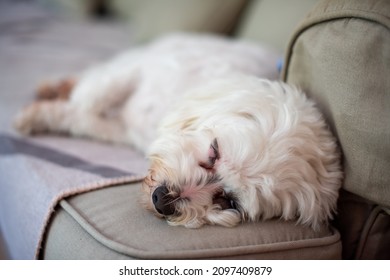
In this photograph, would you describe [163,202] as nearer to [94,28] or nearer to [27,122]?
[27,122]

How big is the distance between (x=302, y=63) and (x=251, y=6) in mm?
1280

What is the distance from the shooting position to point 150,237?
1133mm

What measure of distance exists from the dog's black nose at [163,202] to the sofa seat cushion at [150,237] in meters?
0.04

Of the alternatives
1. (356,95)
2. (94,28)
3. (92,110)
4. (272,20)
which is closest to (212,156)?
(356,95)

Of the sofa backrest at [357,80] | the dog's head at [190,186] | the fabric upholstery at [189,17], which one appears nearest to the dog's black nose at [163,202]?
the dog's head at [190,186]

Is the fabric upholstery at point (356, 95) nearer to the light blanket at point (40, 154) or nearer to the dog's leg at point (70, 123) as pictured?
the light blanket at point (40, 154)

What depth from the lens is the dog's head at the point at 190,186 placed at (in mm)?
1214

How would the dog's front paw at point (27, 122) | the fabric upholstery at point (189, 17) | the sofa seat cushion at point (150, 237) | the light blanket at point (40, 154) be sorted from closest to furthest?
1. the sofa seat cushion at point (150, 237)
2. the light blanket at point (40, 154)
3. the dog's front paw at point (27, 122)
4. the fabric upholstery at point (189, 17)

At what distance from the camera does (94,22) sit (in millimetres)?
3287

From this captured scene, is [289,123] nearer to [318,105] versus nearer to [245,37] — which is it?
[318,105]

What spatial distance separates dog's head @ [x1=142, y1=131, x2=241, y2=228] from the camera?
3.98 ft

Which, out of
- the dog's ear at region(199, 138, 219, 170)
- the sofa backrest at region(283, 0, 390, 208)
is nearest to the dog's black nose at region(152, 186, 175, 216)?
the dog's ear at region(199, 138, 219, 170)

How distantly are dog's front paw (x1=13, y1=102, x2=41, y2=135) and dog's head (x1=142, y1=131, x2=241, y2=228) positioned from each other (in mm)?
734
